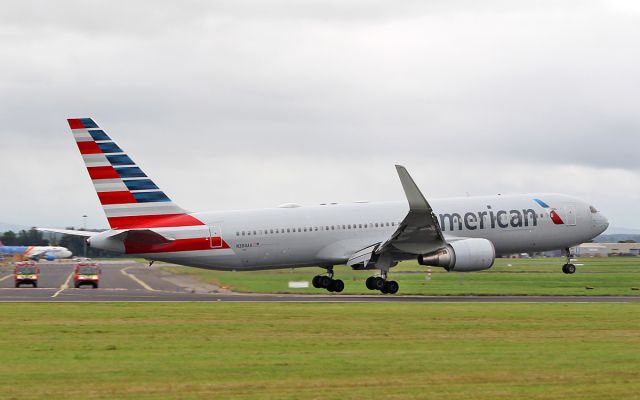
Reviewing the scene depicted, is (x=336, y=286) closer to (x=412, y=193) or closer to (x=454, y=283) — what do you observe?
(x=412, y=193)

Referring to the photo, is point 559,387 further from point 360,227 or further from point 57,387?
point 360,227

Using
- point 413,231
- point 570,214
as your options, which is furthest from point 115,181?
point 570,214

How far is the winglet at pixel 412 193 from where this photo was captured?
45.4 metres

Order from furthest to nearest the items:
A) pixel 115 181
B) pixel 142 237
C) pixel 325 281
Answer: pixel 325 281
pixel 115 181
pixel 142 237

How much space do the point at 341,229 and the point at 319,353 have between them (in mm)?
26748

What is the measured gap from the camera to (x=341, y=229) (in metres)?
50.3

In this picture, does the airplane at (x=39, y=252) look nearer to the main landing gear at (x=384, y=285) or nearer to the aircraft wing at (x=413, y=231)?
the main landing gear at (x=384, y=285)

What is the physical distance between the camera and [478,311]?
3694 cm

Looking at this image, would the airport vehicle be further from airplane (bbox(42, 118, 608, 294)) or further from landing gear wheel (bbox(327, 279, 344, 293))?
landing gear wheel (bbox(327, 279, 344, 293))

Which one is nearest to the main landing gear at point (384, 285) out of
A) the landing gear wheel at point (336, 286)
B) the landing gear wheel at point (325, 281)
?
the landing gear wheel at point (336, 286)

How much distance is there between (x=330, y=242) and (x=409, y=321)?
59.2 ft

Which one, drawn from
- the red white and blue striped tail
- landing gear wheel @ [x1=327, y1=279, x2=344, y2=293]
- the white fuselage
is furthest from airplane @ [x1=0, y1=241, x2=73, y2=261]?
A: the red white and blue striped tail

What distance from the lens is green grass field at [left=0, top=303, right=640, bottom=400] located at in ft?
60.3

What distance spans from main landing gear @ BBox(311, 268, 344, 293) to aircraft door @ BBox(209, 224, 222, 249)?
6782mm
